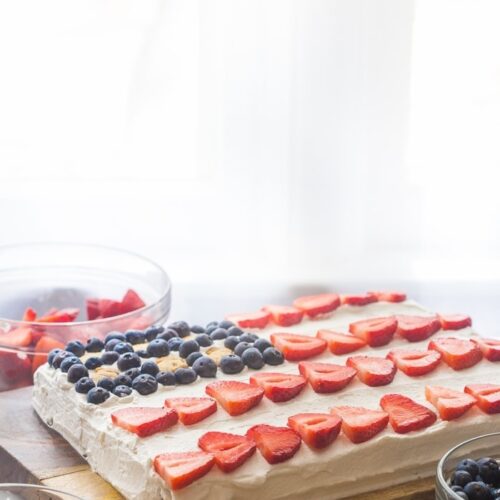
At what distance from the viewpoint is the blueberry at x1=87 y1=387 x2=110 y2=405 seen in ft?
6.58

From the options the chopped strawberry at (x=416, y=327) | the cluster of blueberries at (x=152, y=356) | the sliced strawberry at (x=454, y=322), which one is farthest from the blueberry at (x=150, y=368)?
the sliced strawberry at (x=454, y=322)

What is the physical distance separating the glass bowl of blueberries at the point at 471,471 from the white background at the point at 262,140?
1.31 meters

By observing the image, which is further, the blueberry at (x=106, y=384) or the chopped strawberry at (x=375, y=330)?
the chopped strawberry at (x=375, y=330)

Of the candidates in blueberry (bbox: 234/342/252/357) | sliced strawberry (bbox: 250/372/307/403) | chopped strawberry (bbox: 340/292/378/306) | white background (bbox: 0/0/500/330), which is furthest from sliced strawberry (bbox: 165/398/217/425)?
white background (bbox: 0/0/500/330)

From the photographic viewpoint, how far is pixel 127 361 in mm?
2117

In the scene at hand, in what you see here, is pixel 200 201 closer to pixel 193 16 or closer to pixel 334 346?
pixel 193 16

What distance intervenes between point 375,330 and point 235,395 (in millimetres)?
421

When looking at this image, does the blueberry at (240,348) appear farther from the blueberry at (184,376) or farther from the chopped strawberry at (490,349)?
the chopped strawberry at (490,349)

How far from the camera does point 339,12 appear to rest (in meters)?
2.98

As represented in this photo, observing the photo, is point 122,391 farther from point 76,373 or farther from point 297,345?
point 297,345

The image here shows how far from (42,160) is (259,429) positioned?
1341 millimetres

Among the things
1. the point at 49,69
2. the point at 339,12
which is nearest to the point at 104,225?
the point at 49,69

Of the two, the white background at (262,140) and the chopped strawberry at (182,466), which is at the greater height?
the white background at (262,140)

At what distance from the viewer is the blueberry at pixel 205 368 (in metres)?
2.11
